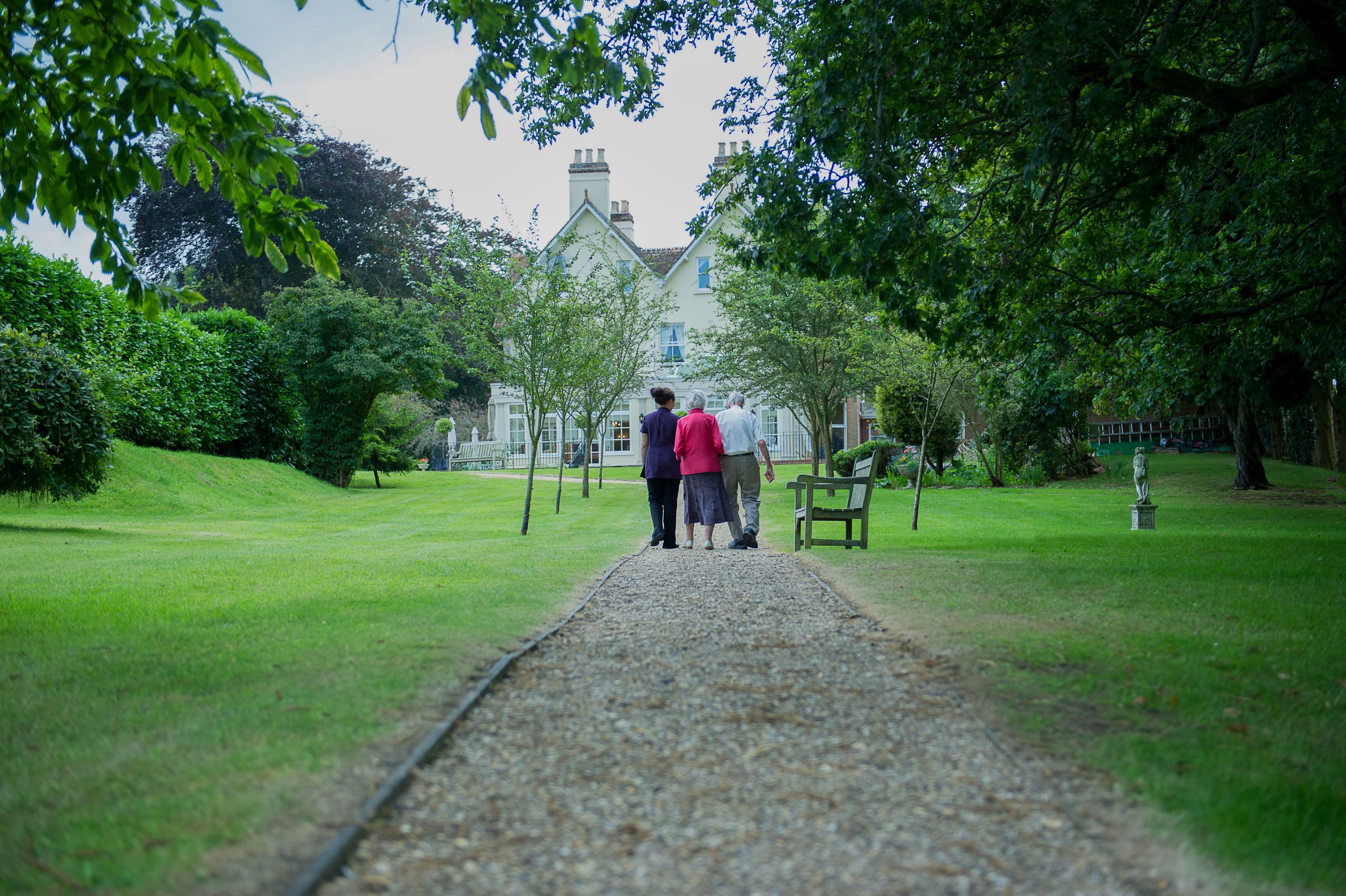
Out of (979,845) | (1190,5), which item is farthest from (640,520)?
(979,845)

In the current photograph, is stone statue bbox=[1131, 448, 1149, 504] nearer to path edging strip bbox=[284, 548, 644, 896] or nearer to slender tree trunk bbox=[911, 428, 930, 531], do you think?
slender tree trunk bbox=[911, 428, 930, 531]

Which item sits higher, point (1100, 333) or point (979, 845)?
point (1100, 333)

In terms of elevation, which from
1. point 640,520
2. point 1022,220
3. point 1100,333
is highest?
point 1022,220

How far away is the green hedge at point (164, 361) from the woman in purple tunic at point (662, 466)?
20.7ft

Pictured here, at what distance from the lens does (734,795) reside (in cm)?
344

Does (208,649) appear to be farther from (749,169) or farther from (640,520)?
(640,520)

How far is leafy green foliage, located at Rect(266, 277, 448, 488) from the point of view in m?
26.4

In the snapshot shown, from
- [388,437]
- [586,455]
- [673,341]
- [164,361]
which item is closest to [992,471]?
[586,455]

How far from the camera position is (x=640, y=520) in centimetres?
1784

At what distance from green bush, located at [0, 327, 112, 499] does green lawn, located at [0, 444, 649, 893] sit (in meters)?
0.79

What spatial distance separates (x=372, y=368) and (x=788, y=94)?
19.0 metres

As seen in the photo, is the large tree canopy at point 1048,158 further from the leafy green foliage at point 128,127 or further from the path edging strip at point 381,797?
the path edging strip at point 381,797

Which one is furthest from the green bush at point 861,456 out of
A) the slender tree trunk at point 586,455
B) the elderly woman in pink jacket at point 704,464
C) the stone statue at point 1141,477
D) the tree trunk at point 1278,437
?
the elderly woman in pink jacket at point 704,464

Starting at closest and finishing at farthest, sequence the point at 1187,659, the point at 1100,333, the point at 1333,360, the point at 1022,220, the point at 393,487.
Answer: the point at 1187,659
the point at 1022,220
the point at 1100,333
the point at 1333,360
the point at 393,487
